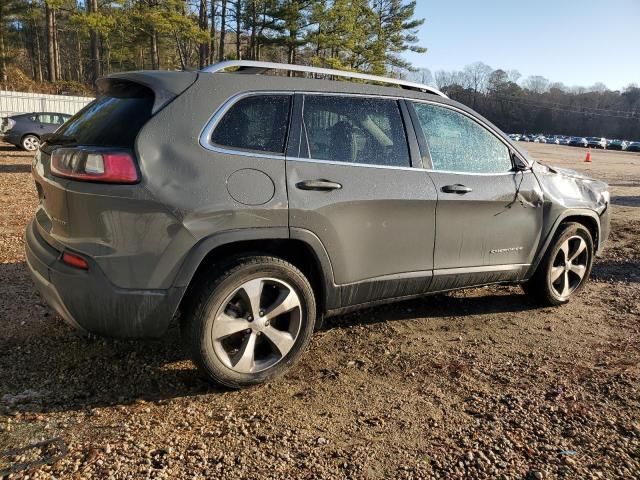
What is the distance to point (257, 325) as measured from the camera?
2943mm

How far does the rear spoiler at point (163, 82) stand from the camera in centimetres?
276

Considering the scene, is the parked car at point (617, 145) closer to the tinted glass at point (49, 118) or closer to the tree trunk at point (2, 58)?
the tree trunk at point (2, 58)

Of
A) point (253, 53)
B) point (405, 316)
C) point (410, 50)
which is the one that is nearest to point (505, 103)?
point (410, 50)

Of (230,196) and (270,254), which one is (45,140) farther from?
(270,254)

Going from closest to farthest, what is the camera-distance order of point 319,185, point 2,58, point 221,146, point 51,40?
point 221,146, point 319,185, point 51,40, point 2,58

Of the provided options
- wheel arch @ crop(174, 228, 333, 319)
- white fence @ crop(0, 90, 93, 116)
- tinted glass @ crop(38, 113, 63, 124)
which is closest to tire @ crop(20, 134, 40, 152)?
tinted glass @ crop(38, 113, 63, 124)

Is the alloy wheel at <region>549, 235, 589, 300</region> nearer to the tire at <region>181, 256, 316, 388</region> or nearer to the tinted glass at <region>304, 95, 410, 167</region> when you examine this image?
the tinted glass at <region>304, 95, 410, 167</region>

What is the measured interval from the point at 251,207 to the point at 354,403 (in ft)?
4.14

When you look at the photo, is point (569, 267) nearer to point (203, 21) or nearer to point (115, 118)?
point (115, 118)

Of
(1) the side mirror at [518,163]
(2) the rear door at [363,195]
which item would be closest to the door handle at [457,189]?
(2) the rear door at [363,195]

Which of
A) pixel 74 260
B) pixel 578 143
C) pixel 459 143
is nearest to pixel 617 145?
pixel 578 143

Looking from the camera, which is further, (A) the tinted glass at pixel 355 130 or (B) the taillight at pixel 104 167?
(A) the tinted glass at pixel 355 130

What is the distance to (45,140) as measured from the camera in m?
3.20

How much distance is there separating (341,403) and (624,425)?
5.11 ft
